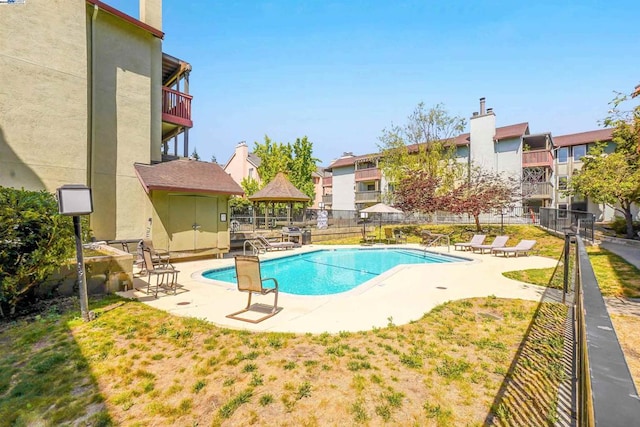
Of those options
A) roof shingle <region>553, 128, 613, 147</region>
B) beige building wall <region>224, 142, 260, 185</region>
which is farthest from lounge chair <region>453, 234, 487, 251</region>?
beige building wall <region>224, 142, 260, 185</region>

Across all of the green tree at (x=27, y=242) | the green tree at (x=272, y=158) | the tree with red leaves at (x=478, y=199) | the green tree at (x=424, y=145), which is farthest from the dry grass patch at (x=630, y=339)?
the green tree at (x=272, y=158)

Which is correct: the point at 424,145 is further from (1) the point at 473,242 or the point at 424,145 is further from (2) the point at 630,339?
(2) the point at 630,339

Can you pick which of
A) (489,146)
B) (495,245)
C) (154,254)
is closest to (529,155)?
(489,146)

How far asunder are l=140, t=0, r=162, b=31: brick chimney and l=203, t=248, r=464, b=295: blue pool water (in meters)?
10.6

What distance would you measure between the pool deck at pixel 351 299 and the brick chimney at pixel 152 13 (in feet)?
33.2

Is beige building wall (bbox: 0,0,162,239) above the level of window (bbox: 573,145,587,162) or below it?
below

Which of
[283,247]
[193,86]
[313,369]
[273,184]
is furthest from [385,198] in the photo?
[313,369]

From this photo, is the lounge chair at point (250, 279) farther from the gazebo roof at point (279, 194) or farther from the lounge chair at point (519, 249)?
the gazebo roof at point (279, 194)

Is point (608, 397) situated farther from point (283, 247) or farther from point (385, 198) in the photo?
point (385, 198)

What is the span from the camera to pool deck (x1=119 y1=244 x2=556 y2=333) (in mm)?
5707

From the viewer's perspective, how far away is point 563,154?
3453cm

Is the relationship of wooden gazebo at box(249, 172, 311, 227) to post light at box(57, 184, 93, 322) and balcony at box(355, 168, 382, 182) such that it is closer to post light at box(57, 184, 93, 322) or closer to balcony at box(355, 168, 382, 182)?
post light at box(57, 184, 93, 322)

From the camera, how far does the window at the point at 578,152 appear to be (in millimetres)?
32969

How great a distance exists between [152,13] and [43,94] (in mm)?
5855
